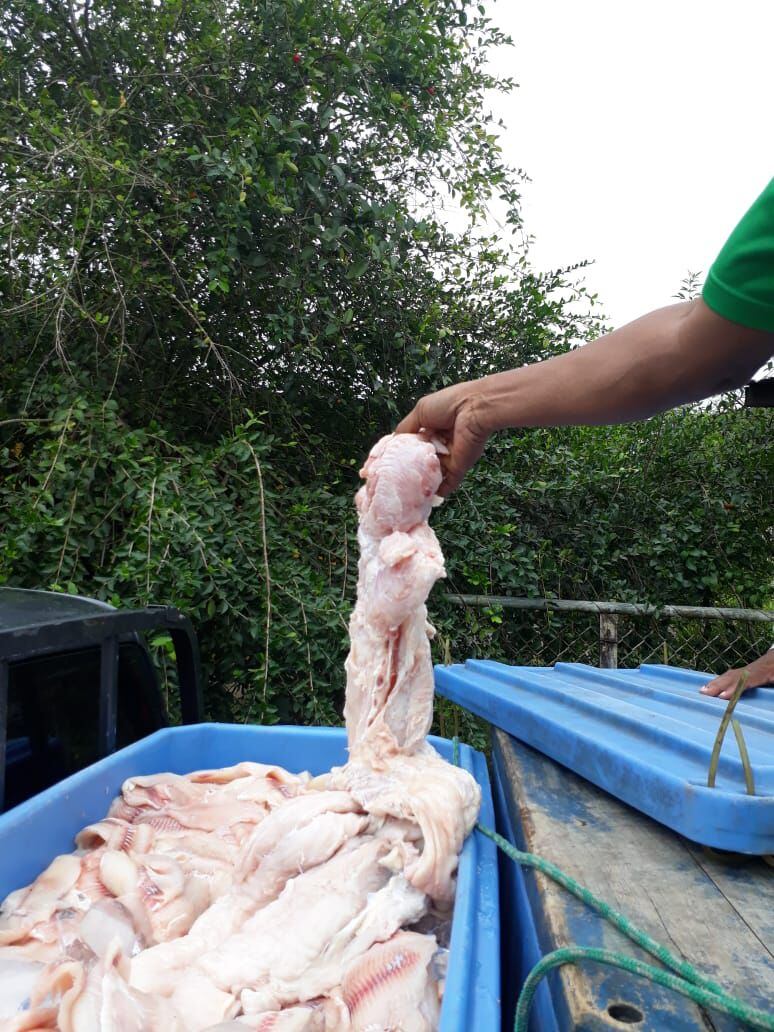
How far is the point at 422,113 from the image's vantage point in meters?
4.52

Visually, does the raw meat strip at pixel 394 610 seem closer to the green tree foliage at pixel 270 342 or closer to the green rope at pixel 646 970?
the green rope at pixel 646 970

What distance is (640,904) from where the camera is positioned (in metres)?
1.04

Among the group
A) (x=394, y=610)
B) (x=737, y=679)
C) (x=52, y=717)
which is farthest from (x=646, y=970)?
(x=52, y=717)

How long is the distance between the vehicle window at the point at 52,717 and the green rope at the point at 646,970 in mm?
1652

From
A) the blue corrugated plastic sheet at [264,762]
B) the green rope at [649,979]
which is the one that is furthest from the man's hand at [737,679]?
the green rope at [649,979]

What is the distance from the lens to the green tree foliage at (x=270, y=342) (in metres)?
3.52

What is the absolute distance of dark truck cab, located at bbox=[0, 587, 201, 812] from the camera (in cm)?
196

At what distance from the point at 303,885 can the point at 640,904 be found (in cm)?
78

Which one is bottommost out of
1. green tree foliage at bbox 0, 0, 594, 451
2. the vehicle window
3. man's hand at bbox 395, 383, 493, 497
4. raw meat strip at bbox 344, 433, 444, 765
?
the vehicle window

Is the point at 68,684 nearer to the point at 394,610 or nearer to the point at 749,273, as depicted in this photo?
the point at 394,610

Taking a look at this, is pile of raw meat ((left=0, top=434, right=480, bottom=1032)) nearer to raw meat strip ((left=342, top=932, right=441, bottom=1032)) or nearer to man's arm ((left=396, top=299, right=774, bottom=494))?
raw meat strip ((left=342, top=932, right=441, bottom=1032))

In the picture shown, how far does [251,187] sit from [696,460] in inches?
145

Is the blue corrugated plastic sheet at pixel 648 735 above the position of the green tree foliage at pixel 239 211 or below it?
below

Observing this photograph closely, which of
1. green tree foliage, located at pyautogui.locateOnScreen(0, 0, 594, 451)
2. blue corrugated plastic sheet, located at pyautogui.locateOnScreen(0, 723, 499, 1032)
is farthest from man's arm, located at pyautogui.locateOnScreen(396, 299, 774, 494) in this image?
green tree foliage, located at pyautogui.locateOnScreen(0, 0, 594, 451)
